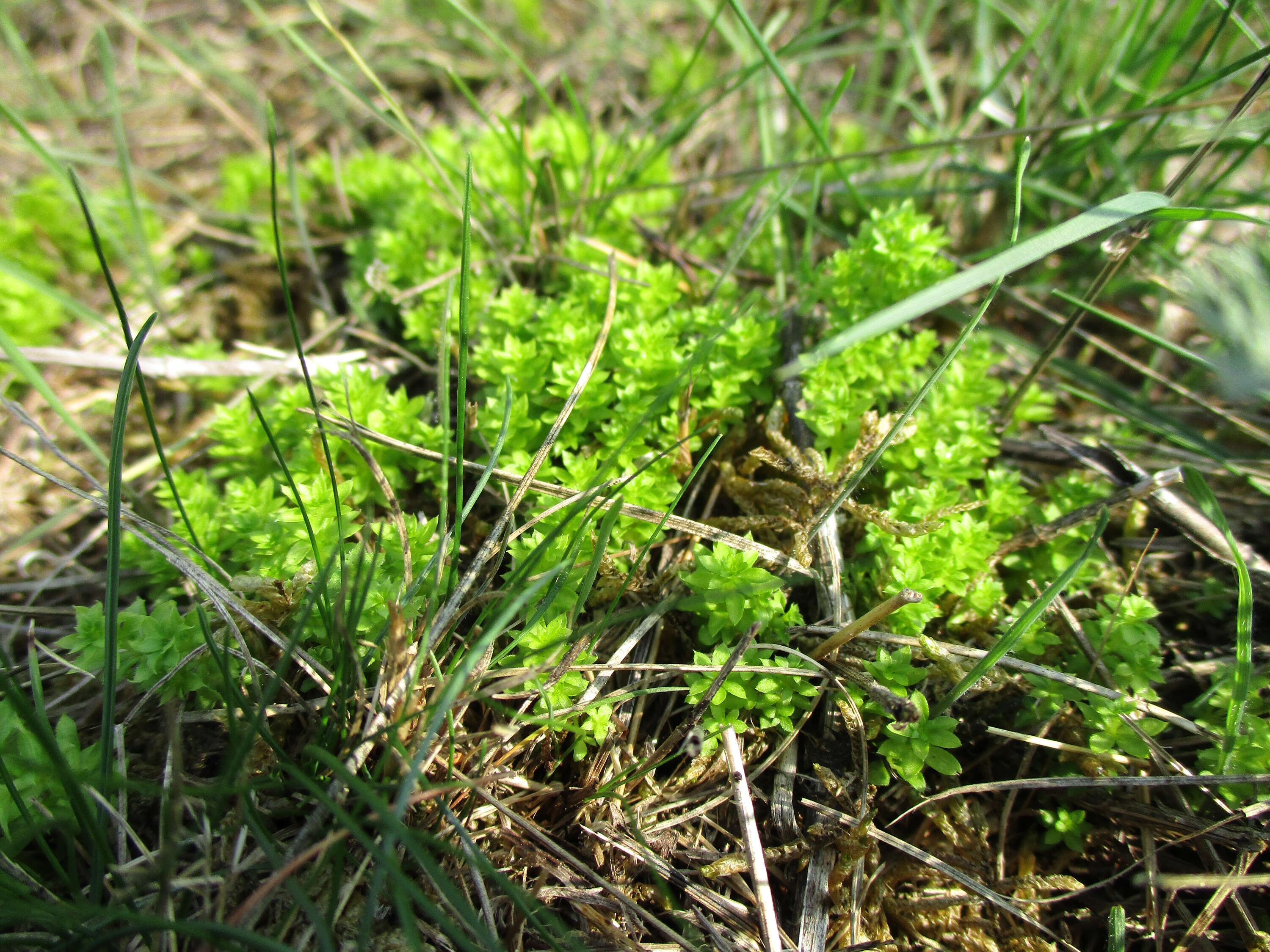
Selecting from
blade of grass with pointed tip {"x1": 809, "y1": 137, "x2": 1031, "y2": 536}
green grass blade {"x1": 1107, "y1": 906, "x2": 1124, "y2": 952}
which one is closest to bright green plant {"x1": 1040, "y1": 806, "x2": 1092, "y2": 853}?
green grass blade {"x1": 1107, "y1": 906, "x2": 1124, "y2": 952}

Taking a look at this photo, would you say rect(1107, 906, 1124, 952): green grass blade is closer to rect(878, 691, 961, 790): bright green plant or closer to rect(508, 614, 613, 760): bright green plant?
rect(878, 691, 961, 790): bright green plant

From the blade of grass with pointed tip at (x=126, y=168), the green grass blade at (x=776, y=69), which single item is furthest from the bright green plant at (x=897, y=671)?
the blade of grass with pointed tip at (x=126, y=168)

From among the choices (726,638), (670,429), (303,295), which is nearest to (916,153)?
(670,429)

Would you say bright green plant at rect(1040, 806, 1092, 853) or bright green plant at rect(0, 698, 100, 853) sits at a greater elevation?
bright green plant at rect(1040, 806, 1092, 853)

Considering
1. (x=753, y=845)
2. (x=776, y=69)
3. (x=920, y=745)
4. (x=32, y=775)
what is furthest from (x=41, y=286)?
(x=920, y=745)

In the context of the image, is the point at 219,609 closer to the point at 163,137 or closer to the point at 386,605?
the point at 386,605

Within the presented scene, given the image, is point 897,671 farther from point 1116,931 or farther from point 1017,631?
point 1116,931
